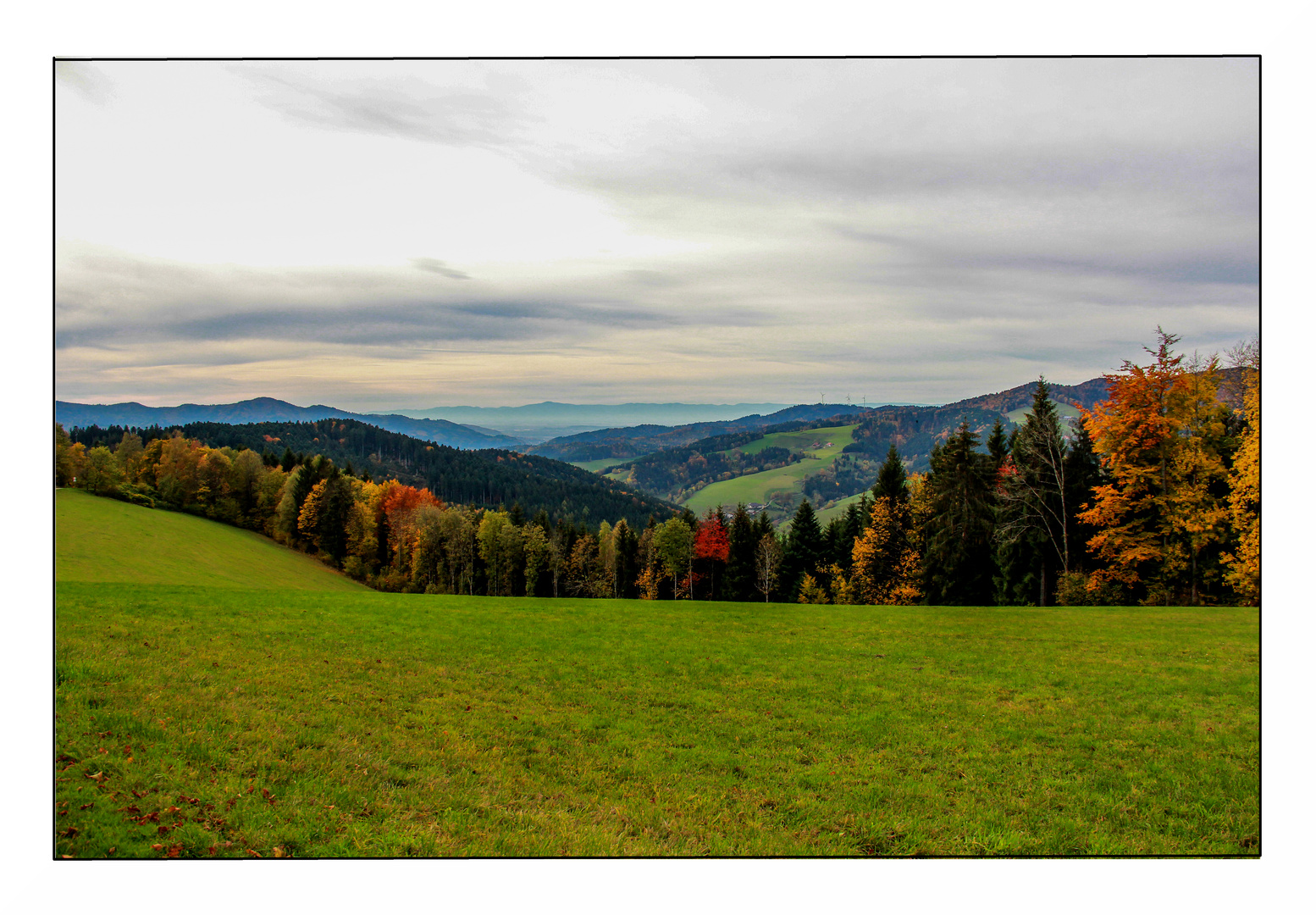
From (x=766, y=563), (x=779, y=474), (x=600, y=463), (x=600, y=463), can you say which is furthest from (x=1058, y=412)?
(x=600, y=463)

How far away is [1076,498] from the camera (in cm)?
1888

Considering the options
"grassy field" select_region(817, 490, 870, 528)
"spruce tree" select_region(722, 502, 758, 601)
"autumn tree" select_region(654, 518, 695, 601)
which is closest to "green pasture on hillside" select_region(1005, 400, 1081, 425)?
"grassy field" select_region(817, 490, 870, 528)

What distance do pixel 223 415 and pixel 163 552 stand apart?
10.1 m

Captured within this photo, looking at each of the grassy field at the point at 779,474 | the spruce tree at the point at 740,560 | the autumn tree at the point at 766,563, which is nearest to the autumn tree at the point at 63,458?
the grassy field at the point at 779,474

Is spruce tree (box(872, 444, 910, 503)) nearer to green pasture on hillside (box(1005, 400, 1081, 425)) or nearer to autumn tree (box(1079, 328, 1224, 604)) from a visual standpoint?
green pasture on hillside (box(1005, 400, 1081, 425))

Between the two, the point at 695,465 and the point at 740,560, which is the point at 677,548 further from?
the point at 695,465

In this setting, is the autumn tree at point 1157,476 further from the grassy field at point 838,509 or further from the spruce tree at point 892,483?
the grassy field at point 838,509

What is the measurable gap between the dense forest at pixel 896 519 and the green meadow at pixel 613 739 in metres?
2.37

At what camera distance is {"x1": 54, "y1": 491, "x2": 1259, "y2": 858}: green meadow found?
546 cm

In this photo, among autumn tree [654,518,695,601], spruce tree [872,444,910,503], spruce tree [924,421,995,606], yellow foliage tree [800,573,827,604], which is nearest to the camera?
spruce tree [924,421,995,606]

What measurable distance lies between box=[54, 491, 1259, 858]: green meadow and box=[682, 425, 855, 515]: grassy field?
39.4 feet

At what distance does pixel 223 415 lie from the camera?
10984 millimetres

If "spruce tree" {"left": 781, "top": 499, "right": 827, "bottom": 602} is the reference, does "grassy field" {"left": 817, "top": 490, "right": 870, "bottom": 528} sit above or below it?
above

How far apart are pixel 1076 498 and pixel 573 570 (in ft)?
80.8
